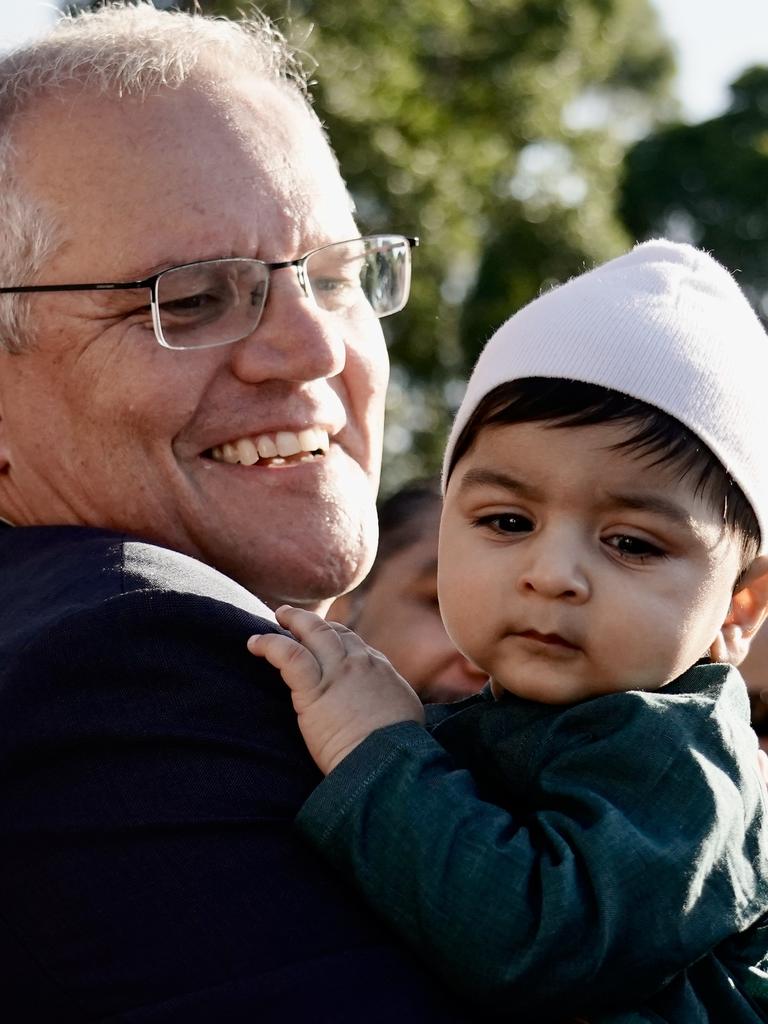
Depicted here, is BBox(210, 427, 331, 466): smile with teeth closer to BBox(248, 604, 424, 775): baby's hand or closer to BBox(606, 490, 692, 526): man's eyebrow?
BBox(248, 604, 424, 775): baby's hand


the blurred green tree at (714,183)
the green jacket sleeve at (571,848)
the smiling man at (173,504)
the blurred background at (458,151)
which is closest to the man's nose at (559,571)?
the green jacket sleeve at (571,848)

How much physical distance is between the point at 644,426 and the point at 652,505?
13 cm

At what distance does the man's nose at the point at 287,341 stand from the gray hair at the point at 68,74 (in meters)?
0.44

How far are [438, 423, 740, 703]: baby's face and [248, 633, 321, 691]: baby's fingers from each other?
287mm

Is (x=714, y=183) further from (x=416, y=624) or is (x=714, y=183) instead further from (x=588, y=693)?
(x=588, y=693)

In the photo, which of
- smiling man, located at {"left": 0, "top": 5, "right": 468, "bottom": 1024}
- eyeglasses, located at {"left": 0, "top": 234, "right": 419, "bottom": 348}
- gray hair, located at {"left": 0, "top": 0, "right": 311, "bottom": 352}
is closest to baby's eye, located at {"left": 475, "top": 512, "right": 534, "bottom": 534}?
smiling man, located at {"left": 0, "top": 5, "right": 468, "bottom": 1024}

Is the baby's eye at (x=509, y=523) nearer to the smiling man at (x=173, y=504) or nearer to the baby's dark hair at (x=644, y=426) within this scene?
the baby's dark hair at (x=644, y=426)

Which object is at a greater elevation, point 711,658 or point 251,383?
point 251,383

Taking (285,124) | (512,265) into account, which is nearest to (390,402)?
(512,265)

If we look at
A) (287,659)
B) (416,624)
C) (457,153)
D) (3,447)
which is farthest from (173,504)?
(457,153)

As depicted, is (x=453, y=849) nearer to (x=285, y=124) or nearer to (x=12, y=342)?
(x=12, y=342)

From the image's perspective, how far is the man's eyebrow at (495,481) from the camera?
2.50 meters

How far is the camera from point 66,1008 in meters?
2.28

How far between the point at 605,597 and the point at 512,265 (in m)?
26.4
